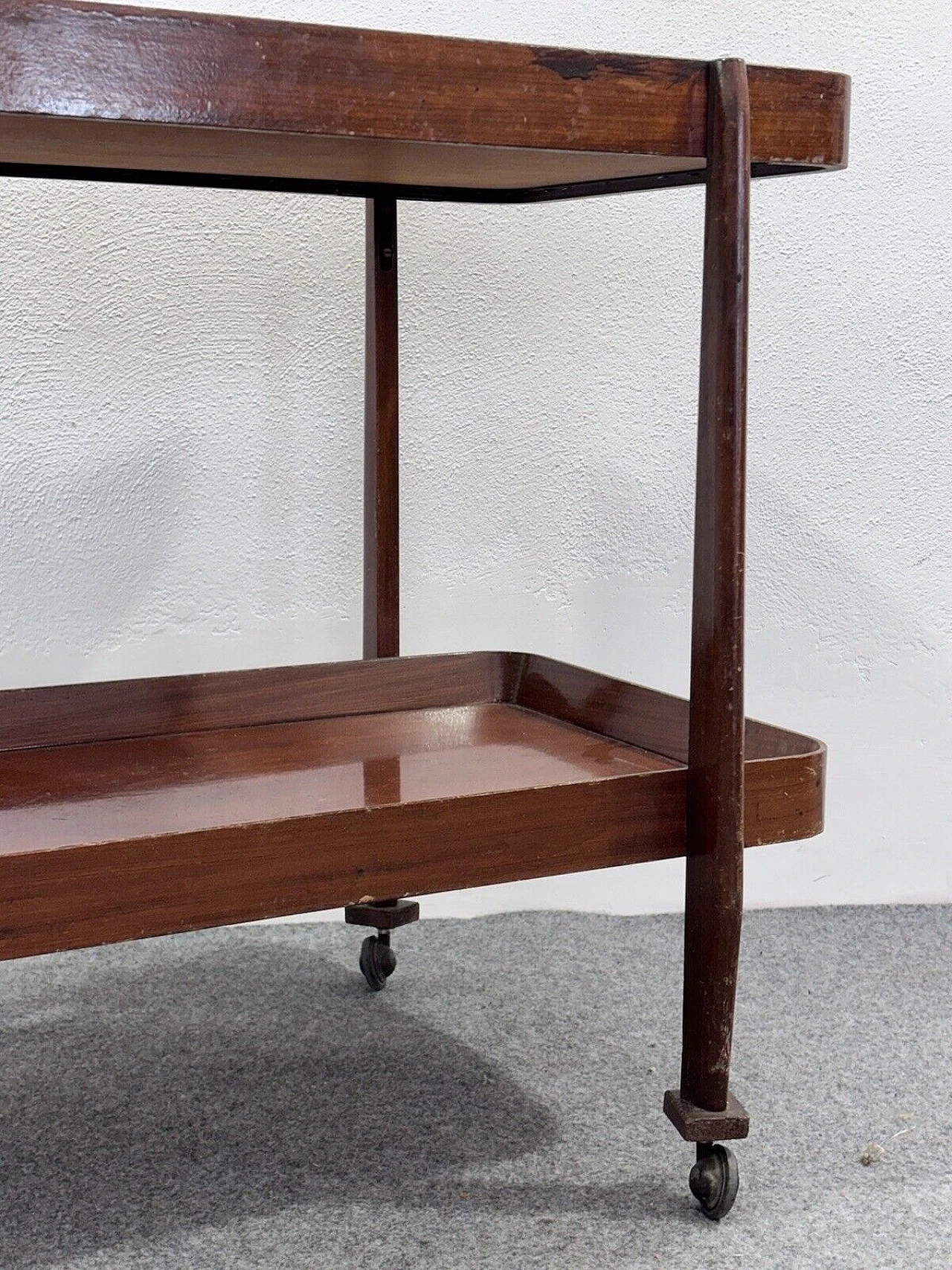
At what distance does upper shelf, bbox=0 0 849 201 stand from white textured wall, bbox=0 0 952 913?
0.58 meters

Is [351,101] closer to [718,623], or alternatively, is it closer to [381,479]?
[718,623]

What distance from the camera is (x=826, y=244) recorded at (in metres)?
2.06

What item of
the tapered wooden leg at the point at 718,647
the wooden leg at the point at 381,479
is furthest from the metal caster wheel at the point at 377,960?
the tapered wooden leg at the point at 718,647

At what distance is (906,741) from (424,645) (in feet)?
2.36

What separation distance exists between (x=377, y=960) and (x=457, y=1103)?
317 millimetres

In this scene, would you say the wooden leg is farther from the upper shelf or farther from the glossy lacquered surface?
the upper shelf

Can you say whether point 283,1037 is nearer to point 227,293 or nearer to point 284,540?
point 284,540

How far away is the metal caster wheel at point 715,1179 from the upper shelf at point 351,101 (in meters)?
0.82

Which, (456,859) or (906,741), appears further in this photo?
(906,741)

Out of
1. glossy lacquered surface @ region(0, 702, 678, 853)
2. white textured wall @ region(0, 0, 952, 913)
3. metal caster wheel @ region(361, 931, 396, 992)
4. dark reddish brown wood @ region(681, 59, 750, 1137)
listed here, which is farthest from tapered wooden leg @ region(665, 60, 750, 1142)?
white textured wall @ region(0, 0, 952, 913)

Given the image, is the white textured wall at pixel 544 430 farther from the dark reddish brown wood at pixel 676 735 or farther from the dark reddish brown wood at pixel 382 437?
the dark reddish brown wood at pixel 676 735

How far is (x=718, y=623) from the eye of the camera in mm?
1188

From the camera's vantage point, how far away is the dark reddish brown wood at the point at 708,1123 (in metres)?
1.25

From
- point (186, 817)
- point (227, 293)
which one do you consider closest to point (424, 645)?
point (227, 293)
